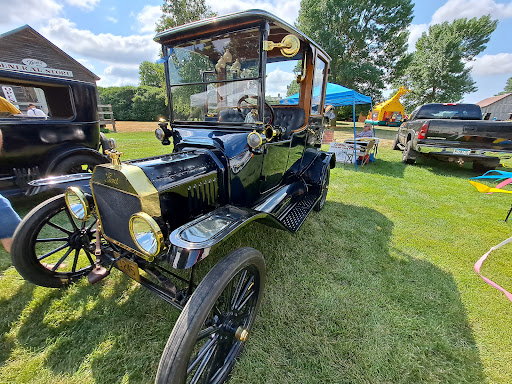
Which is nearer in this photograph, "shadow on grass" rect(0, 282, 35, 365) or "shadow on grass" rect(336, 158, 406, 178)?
"shadow on grass" rect(0, 282, 35, 365)

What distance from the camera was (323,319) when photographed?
6.63ft

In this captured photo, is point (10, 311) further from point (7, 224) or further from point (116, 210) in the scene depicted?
point (116, 210)

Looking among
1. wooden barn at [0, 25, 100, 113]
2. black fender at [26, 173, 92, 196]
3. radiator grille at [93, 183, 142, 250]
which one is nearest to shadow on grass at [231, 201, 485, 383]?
radiator grille at [93, 183, 142, 250]

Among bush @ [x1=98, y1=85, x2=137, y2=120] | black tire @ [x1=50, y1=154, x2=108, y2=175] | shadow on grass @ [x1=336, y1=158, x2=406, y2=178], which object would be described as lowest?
shadow on grass @ [x1=336, y1=158, x2=406, y2=178]

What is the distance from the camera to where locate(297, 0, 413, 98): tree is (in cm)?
1809

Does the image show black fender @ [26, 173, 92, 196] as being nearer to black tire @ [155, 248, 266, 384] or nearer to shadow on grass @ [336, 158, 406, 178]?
black tire @ [155, 248, 266, 384]

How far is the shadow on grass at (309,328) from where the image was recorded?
1.63 m

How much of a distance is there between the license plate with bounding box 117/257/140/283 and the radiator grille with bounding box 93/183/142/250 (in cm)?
11

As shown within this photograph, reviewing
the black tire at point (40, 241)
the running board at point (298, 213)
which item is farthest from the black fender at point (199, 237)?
the black tire at point (40, 241)

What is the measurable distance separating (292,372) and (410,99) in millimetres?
32160

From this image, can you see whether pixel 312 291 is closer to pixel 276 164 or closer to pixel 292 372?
pixel 292 372

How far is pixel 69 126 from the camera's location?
4012 mm

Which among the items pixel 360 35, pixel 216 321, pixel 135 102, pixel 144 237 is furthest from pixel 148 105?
pixel 216 321

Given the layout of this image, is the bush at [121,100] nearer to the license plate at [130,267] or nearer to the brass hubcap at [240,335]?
the license plate at [130,267]
